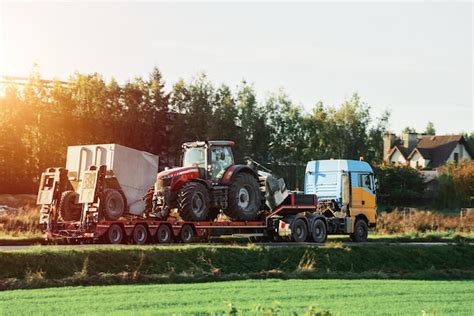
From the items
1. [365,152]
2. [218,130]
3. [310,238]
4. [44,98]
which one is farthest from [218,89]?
[310,238]

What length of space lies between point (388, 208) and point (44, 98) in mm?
27131

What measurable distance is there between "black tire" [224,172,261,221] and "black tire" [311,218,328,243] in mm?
3013

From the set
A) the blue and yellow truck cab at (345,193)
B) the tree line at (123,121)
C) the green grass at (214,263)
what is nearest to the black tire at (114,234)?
the green grass at (214,263)

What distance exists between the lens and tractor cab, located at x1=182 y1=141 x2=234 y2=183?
3105cm

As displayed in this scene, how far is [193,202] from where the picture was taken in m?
29.4

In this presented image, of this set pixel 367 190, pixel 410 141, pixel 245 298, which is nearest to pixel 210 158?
pixel 367 190

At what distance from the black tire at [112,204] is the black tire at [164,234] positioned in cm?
167

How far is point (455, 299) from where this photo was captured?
18750 mm

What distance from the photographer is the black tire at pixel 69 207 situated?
95.3 ft

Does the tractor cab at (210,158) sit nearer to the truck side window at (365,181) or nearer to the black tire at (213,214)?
the black tire at (213,214)

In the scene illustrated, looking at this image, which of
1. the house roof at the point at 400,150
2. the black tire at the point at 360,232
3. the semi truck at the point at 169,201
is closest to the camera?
the semi truck at the point at 169,201

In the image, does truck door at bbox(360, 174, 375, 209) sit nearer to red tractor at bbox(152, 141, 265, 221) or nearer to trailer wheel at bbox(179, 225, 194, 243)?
red tractor at bbox(152, 141, 265, 221)

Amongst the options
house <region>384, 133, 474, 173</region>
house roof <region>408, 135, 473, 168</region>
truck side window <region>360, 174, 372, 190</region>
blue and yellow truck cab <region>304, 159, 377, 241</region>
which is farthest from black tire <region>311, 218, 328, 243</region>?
house roof <region>408, 135, 473, 168</region>

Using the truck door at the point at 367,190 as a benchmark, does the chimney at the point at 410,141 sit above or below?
above
